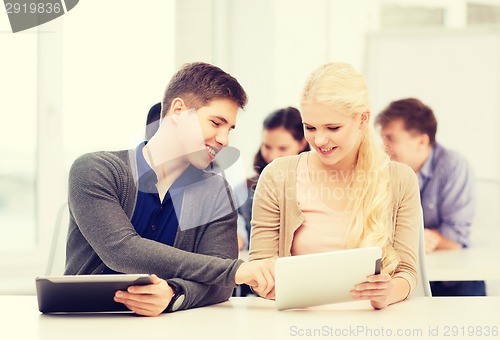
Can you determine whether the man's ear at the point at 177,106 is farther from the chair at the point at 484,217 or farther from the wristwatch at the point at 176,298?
the chair at the point at 484,217

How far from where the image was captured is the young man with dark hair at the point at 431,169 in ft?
11.5

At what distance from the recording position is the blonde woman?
198 cm

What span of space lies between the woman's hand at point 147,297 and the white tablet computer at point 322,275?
0.24m

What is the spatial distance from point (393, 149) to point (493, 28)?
4.87 ft

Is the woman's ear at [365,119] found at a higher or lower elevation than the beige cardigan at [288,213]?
higher

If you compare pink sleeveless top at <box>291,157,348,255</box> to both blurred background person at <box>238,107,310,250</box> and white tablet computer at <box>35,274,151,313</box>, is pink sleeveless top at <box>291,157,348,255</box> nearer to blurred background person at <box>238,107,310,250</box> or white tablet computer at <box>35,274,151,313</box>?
white tablet computer at <box>35,274,151,313</box>

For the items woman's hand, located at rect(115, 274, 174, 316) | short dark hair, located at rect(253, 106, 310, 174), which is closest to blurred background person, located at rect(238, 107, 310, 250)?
short dark hair, located at rect(253, 106, 310, 174)

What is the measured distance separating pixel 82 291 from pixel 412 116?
2305 mm

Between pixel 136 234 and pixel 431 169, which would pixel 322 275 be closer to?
pixel 136 234

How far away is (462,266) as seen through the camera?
9.23 ft

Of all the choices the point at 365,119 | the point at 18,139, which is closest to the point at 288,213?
the point at 365,119

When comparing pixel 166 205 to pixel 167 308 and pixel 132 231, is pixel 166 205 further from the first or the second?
pixel 167 308

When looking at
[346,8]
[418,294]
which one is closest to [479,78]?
[346,8]

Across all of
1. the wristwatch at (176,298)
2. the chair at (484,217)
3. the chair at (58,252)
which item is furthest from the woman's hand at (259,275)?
the chair at (484,217)
